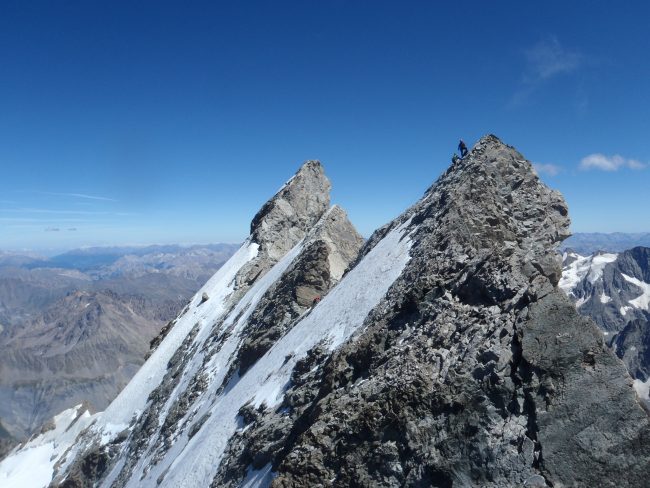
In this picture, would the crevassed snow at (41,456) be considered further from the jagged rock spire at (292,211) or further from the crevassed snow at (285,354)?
the crevassed snow at (285,354)

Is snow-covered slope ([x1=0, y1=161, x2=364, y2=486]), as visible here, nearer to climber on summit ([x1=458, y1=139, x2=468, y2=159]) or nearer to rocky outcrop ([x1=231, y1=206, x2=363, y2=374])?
rocky outcrop ([x1=231, y1=206, x2=363, y2=374])

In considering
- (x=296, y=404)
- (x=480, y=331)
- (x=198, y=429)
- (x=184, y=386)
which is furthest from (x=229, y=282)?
(x=480, y=331)

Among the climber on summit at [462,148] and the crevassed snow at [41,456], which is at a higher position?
the climber on summit at [462,148]

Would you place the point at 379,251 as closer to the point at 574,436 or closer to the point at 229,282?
the point at 574,436

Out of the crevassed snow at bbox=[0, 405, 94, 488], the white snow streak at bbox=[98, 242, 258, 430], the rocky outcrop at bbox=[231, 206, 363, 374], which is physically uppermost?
the rocky outcrop at bbox=[231, 206, 363, 374]

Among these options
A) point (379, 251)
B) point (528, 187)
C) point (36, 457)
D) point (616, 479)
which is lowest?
point (36, 457)

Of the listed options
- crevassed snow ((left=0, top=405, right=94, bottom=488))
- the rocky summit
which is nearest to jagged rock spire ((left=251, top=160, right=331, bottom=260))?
the rocky summit

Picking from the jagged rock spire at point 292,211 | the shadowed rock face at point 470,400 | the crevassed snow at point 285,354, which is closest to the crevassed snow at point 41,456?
the jagged rock spire at point 292,211
